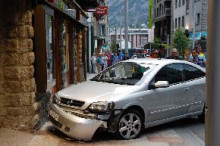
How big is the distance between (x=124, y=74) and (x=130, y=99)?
1223mm

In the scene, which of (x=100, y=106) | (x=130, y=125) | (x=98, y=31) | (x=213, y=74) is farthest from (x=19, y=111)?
(x=98, y=31)

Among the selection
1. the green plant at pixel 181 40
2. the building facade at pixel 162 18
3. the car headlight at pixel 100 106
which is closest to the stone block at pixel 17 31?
the car headlight at pixel 100 106

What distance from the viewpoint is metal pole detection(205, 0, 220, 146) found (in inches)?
109

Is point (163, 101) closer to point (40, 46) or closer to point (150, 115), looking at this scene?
point (150, 115)

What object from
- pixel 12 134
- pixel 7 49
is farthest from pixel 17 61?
pixel 12 134

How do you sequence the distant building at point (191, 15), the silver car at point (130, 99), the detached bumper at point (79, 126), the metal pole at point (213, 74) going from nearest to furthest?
the metal pole at point (213, 74) → the detached bumper at point (79, 126) → the silver car at point (130, 99) → the distant building at point (191, 15)

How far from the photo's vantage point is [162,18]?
75875 mm

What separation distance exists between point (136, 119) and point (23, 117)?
2.17 meters

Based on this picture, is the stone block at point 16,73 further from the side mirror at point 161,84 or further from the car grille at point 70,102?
the side mirror at point 161,84

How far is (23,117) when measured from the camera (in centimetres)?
786

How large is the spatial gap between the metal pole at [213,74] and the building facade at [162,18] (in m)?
69.3

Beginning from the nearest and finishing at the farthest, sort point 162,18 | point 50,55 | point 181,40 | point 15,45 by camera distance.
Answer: point 15,45 → point 50,55 → point 181,40 → point 162,18

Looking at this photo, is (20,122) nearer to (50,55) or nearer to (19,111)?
(19,111)

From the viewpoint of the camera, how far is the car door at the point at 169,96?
817 cm
